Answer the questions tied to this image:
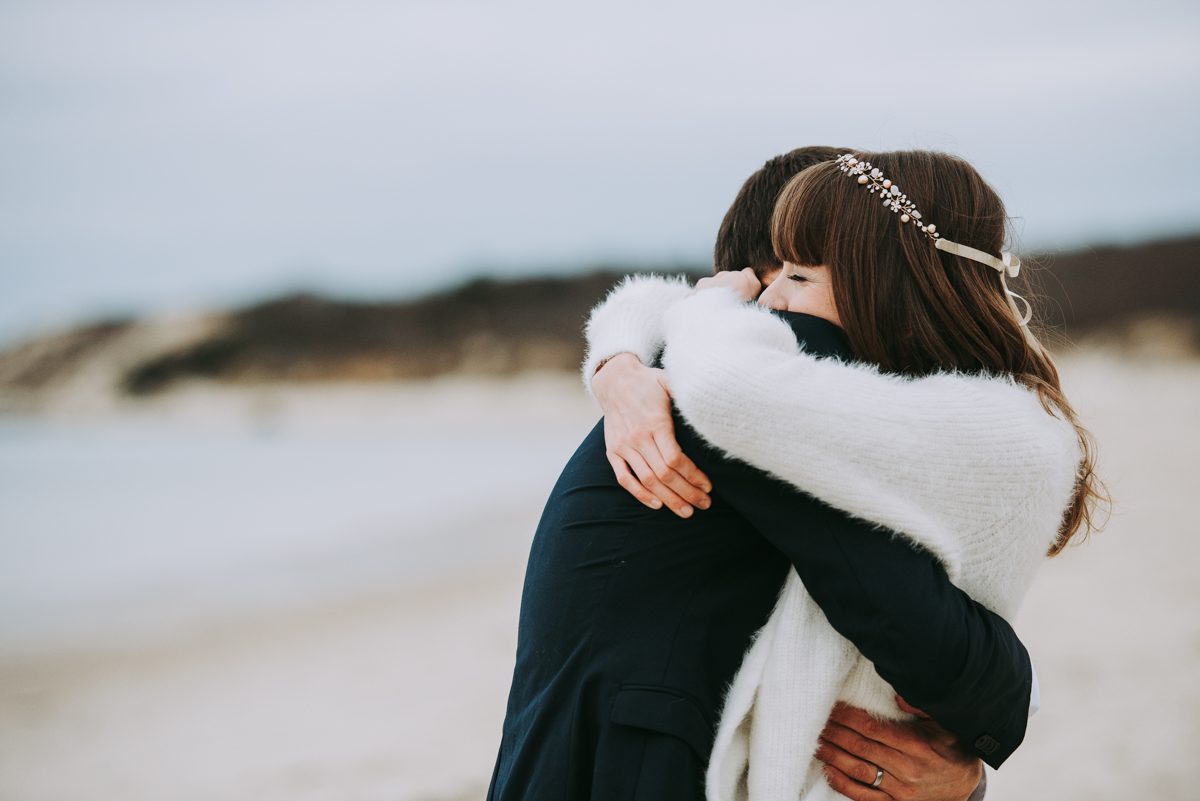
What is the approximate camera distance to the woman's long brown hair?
4.54 ft

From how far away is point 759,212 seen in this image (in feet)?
5.98

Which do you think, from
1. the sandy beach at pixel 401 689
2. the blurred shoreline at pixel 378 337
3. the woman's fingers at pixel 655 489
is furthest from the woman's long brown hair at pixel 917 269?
the blurred shoreline at pixel 378 337

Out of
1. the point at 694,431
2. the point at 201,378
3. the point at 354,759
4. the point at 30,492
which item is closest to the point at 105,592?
the point at 354,759

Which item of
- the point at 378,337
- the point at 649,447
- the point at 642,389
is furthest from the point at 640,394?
the point at 378,337

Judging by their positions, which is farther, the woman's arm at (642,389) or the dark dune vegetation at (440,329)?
the dark dune vegetation at (440,329)

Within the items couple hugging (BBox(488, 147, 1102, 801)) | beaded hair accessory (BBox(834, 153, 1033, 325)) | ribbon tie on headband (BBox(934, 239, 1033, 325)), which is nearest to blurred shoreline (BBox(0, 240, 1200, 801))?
ribbon tie on headband (BBox(934, 239, 1033, 325))

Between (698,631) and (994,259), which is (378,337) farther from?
(698,631)

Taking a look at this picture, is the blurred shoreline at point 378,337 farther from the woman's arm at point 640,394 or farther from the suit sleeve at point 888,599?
the suit sleeve at point 888,599

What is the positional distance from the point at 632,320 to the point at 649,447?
49 cm

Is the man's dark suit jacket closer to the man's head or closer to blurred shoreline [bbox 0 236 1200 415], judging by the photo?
the man's head

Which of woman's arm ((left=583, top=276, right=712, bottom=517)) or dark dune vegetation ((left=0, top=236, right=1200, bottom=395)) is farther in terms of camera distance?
dark dune vegetation ((left=0, top=236, right=1200, bottom=395))

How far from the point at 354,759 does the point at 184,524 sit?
7850mm

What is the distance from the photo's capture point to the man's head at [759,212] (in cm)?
181

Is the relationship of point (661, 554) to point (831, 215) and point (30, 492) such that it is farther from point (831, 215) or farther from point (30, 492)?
point (30, 492)
